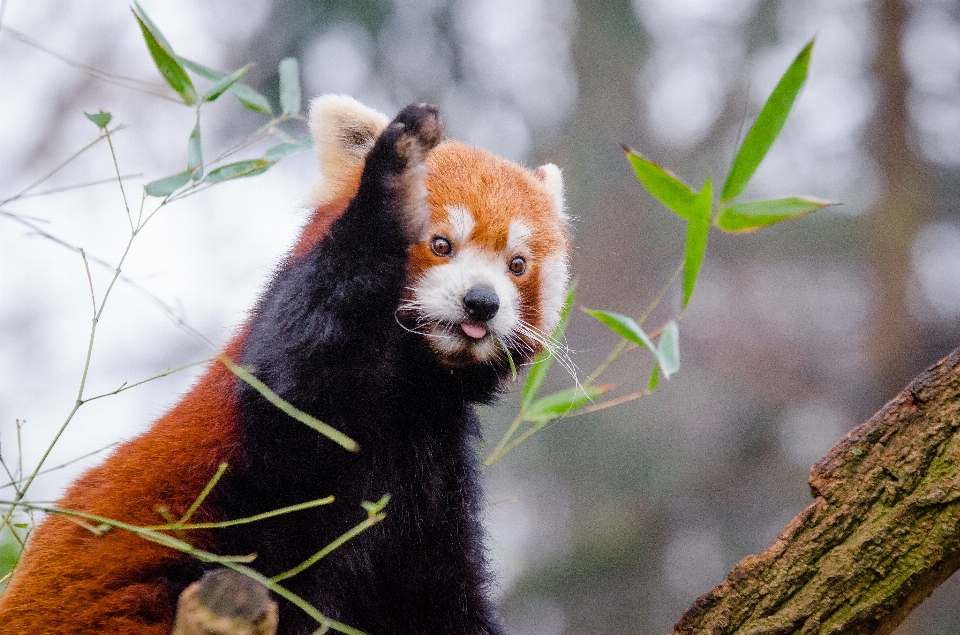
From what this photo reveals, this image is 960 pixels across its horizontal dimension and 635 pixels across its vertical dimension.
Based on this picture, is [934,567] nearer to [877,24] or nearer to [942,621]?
[942,621]

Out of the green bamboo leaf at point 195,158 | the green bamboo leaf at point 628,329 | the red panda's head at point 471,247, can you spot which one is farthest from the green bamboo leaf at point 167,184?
the green bamboo leaf at point 628,329

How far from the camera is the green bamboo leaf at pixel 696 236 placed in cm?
133

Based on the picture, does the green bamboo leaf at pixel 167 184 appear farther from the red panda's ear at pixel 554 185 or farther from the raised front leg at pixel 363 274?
the red panda's ear at pixel 554 185

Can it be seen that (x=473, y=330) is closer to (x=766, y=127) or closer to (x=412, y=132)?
(x=412, y=132)

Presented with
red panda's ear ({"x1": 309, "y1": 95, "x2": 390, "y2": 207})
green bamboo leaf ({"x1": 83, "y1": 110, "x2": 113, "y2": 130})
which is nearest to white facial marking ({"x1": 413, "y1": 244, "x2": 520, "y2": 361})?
red panda's ear ({"x1": 309, "y1": 95, "x2": 390, "y2": 207})

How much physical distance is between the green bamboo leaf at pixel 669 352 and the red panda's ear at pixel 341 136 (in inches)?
45.3

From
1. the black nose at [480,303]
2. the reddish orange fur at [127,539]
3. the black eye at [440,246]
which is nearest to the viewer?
the reddish orange fur at [127,539]

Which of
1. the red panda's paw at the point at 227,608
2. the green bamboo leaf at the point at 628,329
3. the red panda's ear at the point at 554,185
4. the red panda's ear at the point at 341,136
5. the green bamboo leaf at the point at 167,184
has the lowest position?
the red panda's paw at the point at 227,608

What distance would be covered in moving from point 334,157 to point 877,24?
3.26 metres

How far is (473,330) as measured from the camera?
1955 millimetres

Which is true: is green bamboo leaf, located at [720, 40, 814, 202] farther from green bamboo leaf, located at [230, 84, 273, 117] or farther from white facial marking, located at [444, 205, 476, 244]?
green bamboo leaf, located at [230, 84, 273, 117]

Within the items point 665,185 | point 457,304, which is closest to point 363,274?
point 457,304

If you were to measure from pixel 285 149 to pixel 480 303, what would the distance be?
0.57m

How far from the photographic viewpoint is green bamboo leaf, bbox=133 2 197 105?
1.40m
